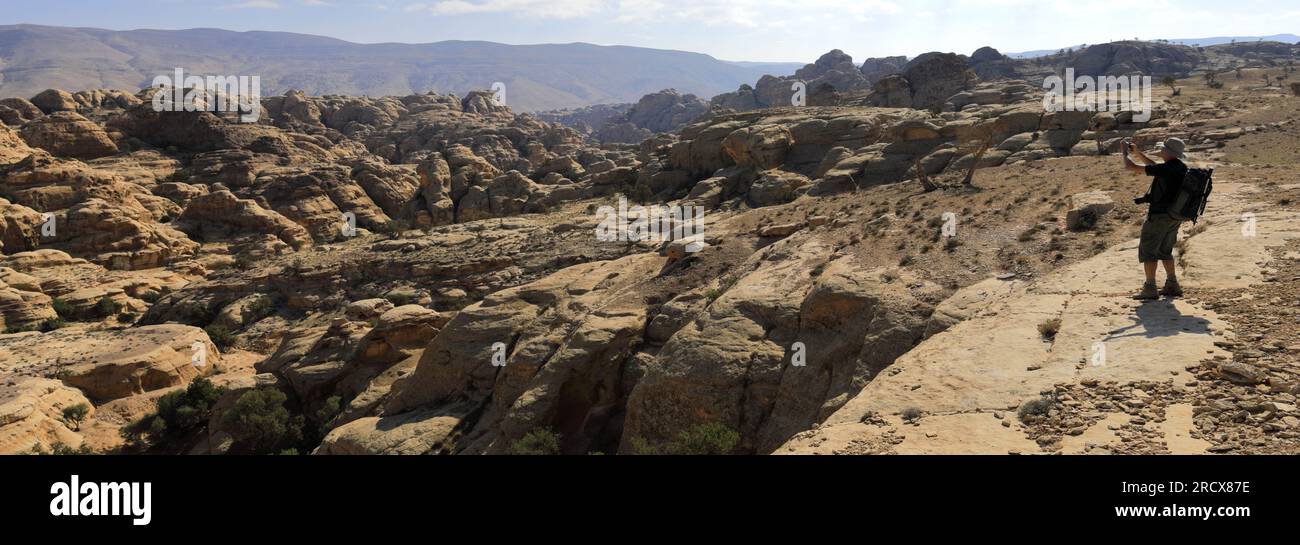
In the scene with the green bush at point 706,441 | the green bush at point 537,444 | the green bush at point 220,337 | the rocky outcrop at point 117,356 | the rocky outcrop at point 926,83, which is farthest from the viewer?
the rocky outcrop at point 926,83

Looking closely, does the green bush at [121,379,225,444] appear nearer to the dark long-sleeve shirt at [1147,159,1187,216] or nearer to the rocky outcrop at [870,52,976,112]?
the dark long-sleeve shirt at [1147,159,1187,216]

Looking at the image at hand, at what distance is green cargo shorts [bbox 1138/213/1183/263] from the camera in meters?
9.60

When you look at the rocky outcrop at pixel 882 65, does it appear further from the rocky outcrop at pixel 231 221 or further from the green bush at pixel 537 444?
the green bush at pixel 537 444

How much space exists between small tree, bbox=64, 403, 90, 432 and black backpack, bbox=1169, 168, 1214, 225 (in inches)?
1320

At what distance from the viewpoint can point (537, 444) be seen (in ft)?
52.8

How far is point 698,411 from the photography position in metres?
14.6

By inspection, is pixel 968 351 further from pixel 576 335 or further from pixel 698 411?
pixel 576 335

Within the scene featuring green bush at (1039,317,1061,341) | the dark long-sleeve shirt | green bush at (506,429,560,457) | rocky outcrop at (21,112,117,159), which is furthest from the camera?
rocky outcrop at (21,112,117,159)

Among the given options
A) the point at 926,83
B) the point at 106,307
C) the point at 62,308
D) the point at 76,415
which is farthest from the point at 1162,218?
the point at 926,83

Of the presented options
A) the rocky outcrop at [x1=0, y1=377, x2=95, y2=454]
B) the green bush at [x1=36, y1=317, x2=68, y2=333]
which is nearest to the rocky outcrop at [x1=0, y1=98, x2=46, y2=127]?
the green bush at [x1=36, y1=317, x2=68, y2=333]

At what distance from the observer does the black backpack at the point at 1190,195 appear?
9.40 meters

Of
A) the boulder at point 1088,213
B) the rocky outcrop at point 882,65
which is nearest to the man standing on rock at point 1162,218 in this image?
the boulder at point 1088,213

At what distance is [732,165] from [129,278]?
38943mm
